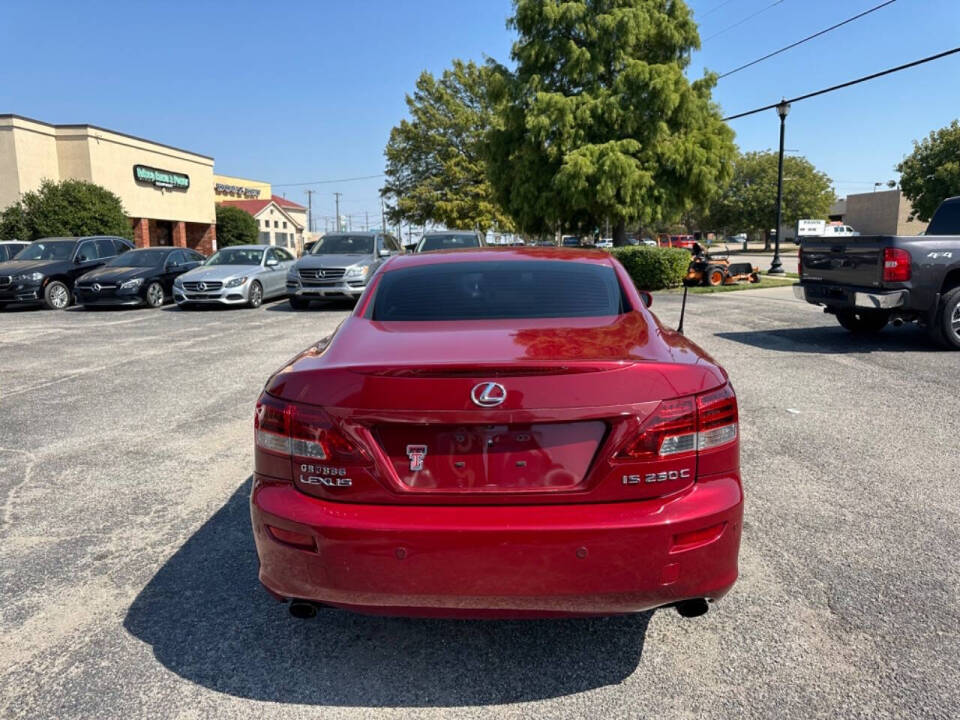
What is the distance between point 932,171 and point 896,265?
53450mm

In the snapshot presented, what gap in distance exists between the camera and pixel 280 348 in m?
10.3

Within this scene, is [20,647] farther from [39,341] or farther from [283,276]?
[283,276]

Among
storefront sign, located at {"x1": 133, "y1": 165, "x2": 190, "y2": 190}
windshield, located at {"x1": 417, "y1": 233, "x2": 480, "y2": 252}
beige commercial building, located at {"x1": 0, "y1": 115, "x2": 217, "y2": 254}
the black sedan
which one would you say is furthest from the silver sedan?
storefront sign, located at {"x1": 133, "y1": 165, "x2": 190, "y2": 190}

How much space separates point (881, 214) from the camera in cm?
7569

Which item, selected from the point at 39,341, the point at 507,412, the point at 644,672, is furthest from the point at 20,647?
the point at 39,341

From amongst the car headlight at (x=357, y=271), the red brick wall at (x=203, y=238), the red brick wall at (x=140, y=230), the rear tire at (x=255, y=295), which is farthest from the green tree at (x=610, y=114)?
the red brick wall at (x=203, y=238)

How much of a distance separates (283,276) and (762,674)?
54.9ft

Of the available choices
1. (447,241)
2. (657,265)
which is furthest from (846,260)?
(657,265)

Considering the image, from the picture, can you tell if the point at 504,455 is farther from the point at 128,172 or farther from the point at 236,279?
the point at 128,172

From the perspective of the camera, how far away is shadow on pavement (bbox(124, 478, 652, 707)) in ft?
8.36

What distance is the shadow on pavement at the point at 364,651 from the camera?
2549 millimetres

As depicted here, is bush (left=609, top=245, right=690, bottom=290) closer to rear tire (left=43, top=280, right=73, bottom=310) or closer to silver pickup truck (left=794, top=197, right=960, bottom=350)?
silver pickup truck (left=794, top=197, right=960, bottom=350)

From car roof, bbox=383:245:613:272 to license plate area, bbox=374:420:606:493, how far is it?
5.47 ft

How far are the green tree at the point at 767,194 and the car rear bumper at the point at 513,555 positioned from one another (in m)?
71.3
